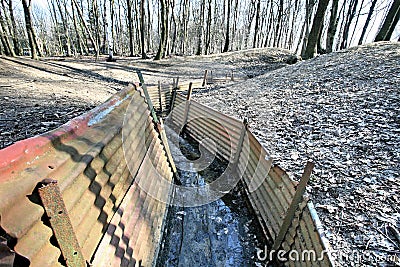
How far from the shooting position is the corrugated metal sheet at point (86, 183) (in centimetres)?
111

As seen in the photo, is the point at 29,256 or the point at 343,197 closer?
the point at 29,256

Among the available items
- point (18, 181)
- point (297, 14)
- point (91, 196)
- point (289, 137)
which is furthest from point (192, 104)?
point (297, 14)

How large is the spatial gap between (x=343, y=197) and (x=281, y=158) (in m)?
1.53

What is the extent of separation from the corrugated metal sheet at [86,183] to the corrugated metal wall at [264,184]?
1840 mm

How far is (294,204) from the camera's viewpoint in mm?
2836

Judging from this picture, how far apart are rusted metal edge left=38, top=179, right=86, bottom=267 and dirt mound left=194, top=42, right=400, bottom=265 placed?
2.87m

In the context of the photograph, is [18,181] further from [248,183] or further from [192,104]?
[192,104]

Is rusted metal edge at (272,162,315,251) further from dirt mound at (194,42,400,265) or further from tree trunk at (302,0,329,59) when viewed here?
tree trunk at (302,0,329,59)

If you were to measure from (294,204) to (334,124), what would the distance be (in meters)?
3.66

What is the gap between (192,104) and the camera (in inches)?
317

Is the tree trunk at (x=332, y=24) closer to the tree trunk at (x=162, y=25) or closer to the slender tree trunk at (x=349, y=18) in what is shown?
the slender tree trunk at (x=349, y=18)

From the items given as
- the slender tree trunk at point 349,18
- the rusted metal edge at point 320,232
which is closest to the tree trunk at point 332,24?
the slender tree trunk at point 349,18

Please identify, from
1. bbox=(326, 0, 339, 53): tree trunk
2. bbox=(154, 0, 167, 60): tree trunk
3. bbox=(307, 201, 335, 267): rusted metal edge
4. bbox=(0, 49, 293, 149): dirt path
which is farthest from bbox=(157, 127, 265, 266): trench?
bbox=(154, 0, 167, 60): tree trunk

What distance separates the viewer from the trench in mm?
3443
